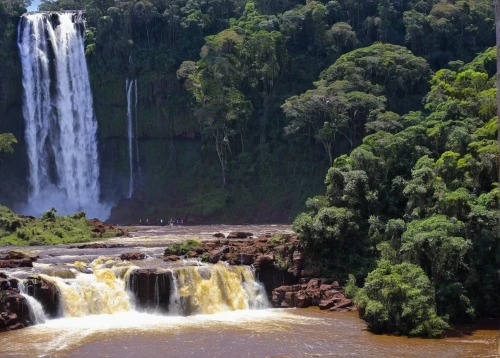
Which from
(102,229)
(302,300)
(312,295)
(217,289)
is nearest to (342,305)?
(312,295)

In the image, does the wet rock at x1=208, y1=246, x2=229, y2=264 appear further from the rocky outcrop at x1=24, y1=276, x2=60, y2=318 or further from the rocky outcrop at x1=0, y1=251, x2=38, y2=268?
the rocky outcrop at x1=0, y1=251, x2=38, y2=268

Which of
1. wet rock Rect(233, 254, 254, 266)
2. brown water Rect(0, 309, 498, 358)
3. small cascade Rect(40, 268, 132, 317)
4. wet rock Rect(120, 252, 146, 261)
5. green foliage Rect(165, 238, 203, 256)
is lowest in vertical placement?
brown water Rect(0, 309, 498, 358)

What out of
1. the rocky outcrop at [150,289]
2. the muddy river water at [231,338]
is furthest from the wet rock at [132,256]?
the muddy river water at [231,338]

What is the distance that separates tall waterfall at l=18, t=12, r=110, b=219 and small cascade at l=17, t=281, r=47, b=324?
127 ft

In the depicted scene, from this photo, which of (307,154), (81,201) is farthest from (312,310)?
(81,201)

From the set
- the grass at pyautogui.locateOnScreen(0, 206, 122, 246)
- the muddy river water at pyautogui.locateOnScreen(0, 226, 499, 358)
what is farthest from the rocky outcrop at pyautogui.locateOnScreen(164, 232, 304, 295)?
the grass at pyautogui.locateOnScreen(0, 206, 122, 246)

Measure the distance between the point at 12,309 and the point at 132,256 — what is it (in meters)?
7.54

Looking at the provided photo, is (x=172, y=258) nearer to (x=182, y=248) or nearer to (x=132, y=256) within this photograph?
(x=182, y=248)

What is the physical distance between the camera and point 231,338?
26062mm

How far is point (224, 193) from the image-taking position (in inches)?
2581

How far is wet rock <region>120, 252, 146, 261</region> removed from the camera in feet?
113

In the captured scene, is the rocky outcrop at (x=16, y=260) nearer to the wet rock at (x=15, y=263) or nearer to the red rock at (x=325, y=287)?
the wet rock at (x=15, y=263)

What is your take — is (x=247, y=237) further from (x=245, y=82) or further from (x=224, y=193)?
(x=245, y=82)

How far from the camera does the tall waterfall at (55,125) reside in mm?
67438
